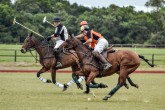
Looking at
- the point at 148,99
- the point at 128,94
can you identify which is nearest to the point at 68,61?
the point at 128,94

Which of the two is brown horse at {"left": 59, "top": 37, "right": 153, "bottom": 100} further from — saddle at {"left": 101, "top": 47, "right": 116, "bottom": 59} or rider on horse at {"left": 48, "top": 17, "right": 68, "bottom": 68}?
rider on horse at {"left": 48, "top": 17, "right": 68, "bottom": 68}

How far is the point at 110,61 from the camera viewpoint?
20453 mm

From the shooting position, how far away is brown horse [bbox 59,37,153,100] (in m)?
20.2

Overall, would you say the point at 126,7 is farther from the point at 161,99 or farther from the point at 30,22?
the point at 161,99

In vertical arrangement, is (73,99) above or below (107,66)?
below

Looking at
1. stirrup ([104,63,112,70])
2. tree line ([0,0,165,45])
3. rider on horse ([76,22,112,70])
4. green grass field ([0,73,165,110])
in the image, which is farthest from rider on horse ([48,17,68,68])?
tree line ([0,0,165,45])

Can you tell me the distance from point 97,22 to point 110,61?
91.7 m

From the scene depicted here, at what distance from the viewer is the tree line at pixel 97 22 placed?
102938 mm

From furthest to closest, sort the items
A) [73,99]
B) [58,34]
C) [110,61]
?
→ [58,34] < [110,61] < [73,99]

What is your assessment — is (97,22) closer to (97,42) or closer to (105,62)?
(97,42)

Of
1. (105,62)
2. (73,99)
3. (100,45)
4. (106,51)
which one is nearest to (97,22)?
(106,51)

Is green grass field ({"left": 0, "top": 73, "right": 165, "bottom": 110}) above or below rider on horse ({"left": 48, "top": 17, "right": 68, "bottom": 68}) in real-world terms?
below

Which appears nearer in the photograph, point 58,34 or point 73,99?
point 73,99

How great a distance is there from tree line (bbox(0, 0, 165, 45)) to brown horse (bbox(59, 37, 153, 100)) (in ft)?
248
